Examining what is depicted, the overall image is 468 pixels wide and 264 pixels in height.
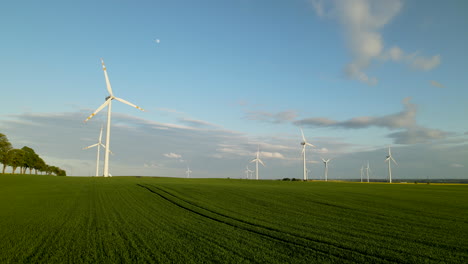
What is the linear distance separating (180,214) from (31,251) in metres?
9.58

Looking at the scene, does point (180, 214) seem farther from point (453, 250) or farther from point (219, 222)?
point (453, 250)

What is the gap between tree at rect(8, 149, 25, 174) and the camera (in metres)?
85.8

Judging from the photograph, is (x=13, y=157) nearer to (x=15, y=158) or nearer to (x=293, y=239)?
(x=15, y=158)

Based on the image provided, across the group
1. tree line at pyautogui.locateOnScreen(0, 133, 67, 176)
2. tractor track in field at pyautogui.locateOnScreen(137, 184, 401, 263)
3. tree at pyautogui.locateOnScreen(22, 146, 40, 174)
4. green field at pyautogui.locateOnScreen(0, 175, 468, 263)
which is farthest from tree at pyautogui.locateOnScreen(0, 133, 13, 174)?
tractor track in field at pyautogui.locateOnScreen(137, 184, 401, 263)

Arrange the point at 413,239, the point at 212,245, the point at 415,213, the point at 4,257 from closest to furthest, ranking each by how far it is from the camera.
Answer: the point at 4,257 < the point at 212,245 < the point at 413,239 < the point at 415,213

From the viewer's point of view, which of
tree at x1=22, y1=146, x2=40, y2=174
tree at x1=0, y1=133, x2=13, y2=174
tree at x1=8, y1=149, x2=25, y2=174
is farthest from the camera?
tree at x1=22, y1=146, x2=40, y2=174

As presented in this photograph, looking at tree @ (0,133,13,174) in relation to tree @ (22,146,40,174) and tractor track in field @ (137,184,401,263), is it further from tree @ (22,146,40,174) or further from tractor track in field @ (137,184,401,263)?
tractor track in field @ (137,184,401,263)

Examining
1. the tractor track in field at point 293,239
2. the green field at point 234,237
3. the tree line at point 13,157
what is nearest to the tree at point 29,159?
the tree line at point 13,157

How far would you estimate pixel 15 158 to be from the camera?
291 feet

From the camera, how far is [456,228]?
1501 centimetres

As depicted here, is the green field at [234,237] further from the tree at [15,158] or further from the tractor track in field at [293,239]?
the tree at [15,158]

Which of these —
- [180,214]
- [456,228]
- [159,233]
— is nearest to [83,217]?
[180,214]

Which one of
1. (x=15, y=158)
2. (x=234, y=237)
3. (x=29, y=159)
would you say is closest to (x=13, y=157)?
(x=15, y=158)

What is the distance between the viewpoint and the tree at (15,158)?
281 feet
